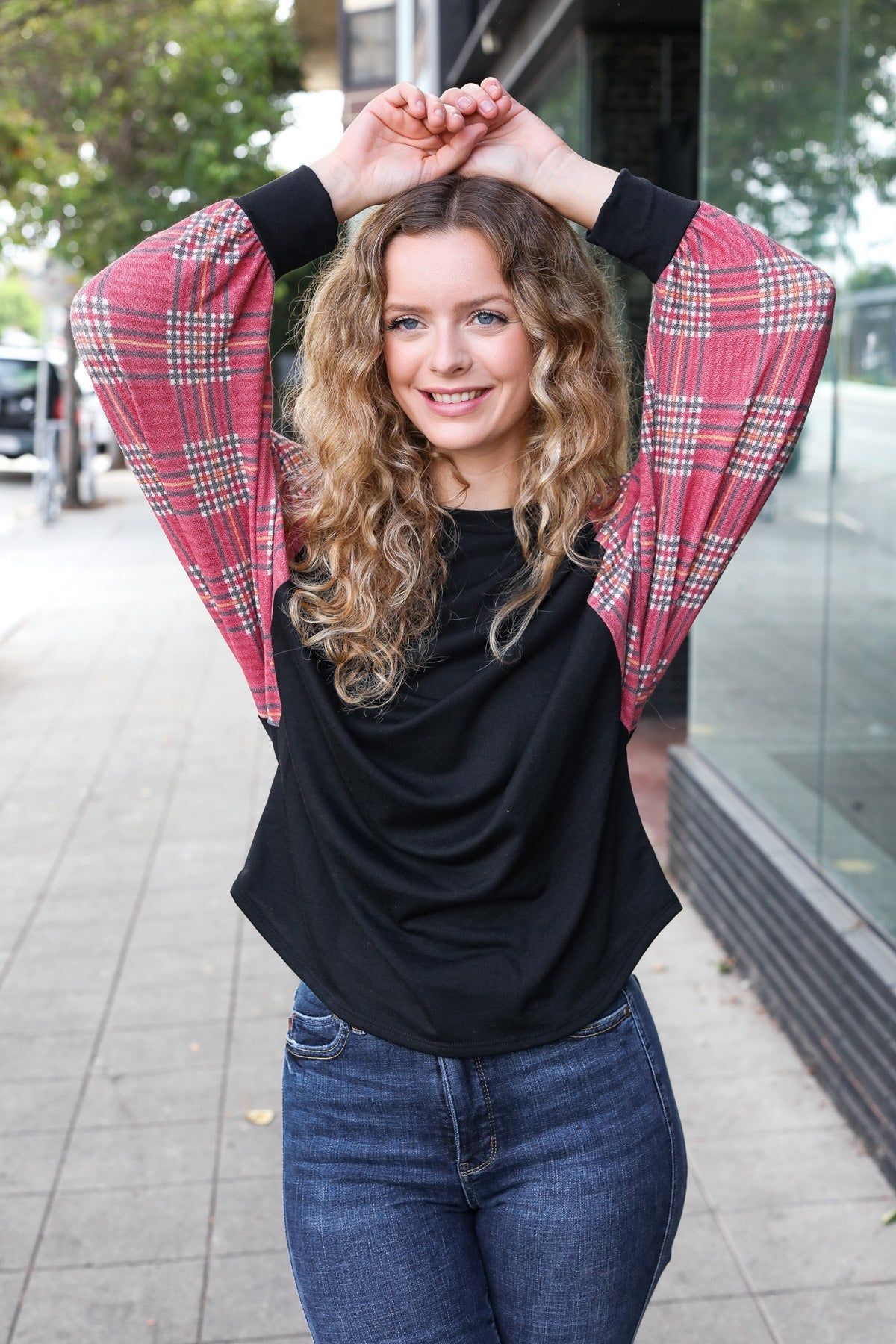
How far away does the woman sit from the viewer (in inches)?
69.5

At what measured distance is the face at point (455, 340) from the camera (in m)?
1.86

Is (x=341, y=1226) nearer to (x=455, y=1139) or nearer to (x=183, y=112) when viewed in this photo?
(x=455, y=1139)

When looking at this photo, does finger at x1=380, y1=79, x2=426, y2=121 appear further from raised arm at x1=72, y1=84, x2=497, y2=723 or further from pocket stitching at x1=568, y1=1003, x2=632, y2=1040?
pocket stitching at x1=568, y1=1003, x2=632, y2=1040

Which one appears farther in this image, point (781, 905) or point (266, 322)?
point (781, 905)

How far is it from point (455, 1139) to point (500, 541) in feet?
2.51

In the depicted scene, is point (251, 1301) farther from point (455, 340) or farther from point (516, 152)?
point (516, 152)

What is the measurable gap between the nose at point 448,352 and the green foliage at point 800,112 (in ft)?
7.32

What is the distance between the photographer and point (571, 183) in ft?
6.27

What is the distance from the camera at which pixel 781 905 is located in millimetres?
4230

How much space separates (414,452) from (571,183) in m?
0.41

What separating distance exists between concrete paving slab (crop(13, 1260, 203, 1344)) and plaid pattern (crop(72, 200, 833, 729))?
1813mm

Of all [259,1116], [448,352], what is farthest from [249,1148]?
[448,352]

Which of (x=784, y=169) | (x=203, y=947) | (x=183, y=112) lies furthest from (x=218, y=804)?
(x=183, y=112)

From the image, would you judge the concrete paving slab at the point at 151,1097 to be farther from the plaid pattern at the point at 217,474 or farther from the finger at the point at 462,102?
the finger at the point at 462,102
